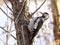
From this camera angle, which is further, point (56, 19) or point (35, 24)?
point (56, 19)

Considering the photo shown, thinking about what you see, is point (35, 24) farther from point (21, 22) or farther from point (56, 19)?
point (56, 19)

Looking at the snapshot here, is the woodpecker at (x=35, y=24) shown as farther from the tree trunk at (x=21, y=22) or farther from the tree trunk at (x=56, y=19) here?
the tree trunk at (x=56, y=19)

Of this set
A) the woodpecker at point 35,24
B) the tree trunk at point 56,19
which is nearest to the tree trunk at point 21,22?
the woodpecker at point 35,24

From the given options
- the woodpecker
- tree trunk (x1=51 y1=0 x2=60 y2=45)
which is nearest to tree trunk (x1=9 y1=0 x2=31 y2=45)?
the woodpecker

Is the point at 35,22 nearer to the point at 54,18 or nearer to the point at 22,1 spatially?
the point at 22,1

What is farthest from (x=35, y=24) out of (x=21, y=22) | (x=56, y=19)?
(x=56, y=19)

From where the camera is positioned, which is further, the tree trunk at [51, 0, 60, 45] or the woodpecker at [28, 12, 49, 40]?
the tree trunk at [51, 0, 60, 45]

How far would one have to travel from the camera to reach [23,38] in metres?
1.10

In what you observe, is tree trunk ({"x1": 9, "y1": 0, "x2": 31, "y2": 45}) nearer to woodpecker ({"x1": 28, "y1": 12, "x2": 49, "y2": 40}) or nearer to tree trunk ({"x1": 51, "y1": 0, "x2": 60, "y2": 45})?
woodpecker ({"x1": 28, "y1": 12, "x2": 49, "y2": 40})

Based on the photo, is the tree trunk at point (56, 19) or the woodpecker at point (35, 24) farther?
the tree trunk at point (56, 19)

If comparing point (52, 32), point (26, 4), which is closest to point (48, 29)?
point (52, 32)

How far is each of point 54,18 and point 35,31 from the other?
1.90 metres

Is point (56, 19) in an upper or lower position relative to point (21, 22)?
lower

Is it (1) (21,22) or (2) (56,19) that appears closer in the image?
(1) (21,22)
